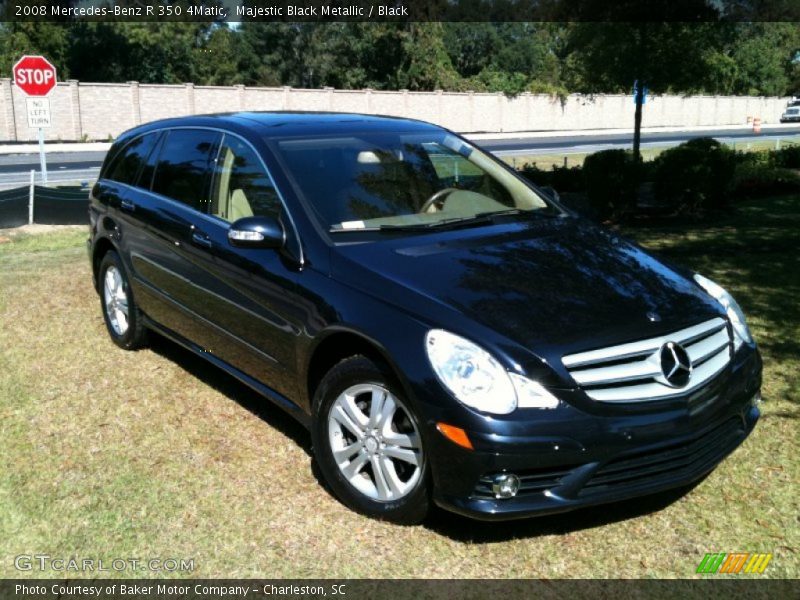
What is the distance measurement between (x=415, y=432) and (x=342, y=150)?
1905 mm

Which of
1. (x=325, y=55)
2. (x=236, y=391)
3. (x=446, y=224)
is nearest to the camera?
(x=446, y=224)

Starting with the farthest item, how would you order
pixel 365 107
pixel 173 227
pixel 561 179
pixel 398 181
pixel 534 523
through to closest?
pixel 365 107 → pixel 561 179 → pixel 173 227 → pixel 398 181 → pixel 534 523

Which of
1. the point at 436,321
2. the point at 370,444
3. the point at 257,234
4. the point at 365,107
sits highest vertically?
the point at 365,107

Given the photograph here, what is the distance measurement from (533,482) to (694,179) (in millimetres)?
9935

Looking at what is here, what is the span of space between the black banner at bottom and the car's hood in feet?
3.15

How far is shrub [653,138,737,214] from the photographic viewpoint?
12250mm

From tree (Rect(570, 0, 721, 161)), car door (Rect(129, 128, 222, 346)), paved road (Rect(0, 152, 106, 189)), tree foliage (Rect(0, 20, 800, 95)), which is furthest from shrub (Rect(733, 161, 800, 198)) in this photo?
paved road (Rect(0, 152, 106, 189))

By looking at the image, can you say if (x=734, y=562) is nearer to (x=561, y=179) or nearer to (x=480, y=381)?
(x=480, y=381)

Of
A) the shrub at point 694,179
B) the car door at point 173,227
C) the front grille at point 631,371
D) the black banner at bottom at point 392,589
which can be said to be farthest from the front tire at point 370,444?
the shrub at point 694,179

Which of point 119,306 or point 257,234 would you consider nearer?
point 257,234

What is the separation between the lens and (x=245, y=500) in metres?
4.07

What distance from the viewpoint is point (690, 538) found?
3.68m

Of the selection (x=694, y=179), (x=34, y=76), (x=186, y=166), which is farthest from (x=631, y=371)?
(x=34, y=76)

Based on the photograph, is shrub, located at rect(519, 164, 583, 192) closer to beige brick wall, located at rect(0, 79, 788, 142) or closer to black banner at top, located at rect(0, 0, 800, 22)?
black banner at top, located at rect(0, 0, 800, 22)
